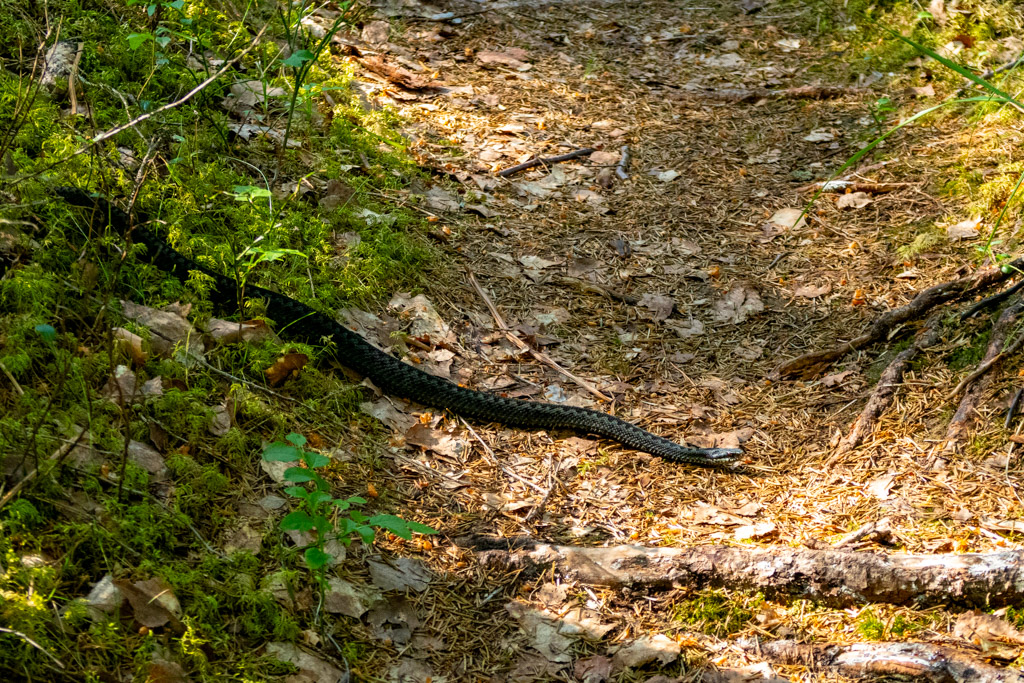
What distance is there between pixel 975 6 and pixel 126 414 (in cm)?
871

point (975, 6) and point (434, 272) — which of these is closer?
point (434, 272)

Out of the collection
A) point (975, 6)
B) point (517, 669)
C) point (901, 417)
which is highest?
point (975, 6)

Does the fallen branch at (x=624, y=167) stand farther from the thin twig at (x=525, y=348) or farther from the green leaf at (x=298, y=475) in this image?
the green leaf at (x=298, y=475)

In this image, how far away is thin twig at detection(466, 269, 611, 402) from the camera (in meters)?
5.21

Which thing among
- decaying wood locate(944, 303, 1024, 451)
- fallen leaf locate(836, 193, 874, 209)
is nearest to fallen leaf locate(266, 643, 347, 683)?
decaying wood locate(944, 303, 1024, 451)

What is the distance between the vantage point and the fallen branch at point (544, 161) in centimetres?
692

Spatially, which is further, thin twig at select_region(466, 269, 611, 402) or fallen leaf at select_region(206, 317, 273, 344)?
thin twig at select_region(466, 269, 611, 402)

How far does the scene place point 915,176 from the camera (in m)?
6.53

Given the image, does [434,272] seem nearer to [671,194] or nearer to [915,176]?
[671,194]

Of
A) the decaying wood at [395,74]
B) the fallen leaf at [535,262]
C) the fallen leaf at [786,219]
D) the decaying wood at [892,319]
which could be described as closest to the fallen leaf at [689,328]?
the decaying wood at [892,319]

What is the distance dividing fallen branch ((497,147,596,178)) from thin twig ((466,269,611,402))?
1509mm

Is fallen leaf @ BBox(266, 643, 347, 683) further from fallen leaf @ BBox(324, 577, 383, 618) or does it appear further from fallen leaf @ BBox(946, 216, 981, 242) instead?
fallen leaf @ BBox(946, 216, 981, 242)

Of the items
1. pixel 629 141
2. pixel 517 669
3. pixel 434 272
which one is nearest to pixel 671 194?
pixel 629 141

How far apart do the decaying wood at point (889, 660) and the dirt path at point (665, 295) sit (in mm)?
132
